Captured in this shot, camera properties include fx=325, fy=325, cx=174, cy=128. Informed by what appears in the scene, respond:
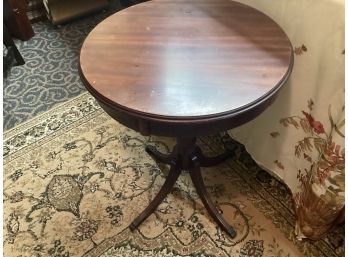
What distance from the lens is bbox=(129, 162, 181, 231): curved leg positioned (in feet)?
3.99

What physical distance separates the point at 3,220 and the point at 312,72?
1238 mm

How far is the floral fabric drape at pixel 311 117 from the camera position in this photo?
0.86m

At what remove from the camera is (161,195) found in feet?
4.07

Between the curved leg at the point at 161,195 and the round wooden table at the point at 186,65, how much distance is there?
17.9 inches

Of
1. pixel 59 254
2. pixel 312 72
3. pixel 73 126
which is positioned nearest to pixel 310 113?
pixel 312 72

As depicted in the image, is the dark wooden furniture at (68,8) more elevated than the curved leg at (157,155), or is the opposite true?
the dark wooden furniture at (68,8)

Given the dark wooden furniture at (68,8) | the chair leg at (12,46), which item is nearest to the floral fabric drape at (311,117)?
the chair leg at (12,46)

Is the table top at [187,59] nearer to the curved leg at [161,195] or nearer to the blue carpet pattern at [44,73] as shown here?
the curved leg at [161,195]

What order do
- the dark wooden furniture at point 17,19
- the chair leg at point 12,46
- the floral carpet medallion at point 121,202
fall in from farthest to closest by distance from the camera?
the dark wooden furniture at point 17,19 → the chair leg at point 12,46 → the floral carpet medallion at point 121,202

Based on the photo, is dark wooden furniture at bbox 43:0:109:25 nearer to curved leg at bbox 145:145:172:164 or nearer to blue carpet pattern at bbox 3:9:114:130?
blue carpet pattern at bbox 3:9:114:130

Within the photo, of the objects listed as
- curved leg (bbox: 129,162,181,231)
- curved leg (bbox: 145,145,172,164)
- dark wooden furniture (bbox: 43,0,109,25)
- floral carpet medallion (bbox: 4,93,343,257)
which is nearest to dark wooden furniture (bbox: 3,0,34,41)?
dark wooden furniture (bbox: 43,0,109,25)

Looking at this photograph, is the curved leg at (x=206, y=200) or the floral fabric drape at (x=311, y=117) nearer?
the floral fabric drape at (x=311, y=117)

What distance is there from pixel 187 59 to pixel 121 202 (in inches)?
27.6

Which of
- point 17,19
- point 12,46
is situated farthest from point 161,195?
point 17,19
